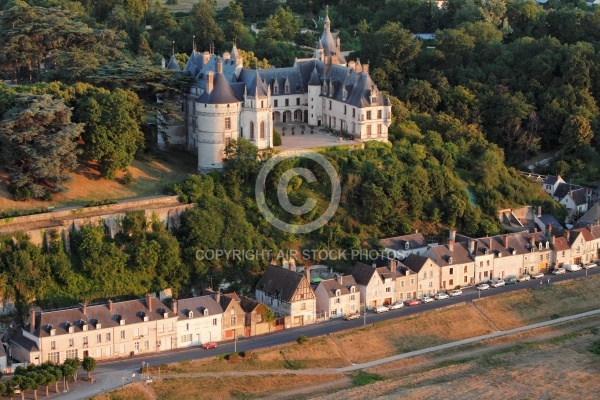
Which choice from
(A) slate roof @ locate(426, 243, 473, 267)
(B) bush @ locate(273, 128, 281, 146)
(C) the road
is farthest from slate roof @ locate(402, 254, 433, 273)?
(B) bush @ locate(273, 128, 281, 146)

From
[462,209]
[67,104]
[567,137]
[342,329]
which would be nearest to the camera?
[342,329]

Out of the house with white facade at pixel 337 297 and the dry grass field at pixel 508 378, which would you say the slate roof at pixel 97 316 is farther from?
the dry grass field at pixel 508 378

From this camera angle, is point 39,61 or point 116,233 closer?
point 116,233

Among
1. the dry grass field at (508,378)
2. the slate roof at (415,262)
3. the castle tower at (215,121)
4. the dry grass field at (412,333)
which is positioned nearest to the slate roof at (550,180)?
the slate roof at (415,262)

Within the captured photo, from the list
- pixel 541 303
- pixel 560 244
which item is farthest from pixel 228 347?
pixel 560 244

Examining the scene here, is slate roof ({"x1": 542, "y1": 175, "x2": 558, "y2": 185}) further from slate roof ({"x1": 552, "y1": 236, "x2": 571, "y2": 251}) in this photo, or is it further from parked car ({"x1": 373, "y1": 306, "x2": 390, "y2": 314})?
parked car ({"x1": 373, "y1": 306, "x2": 390, "y2": 314})

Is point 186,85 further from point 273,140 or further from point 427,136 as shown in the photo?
point 427,136

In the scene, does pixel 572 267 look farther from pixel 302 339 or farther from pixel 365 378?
pixel 302 339

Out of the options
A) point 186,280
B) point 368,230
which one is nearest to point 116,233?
point 186,280
